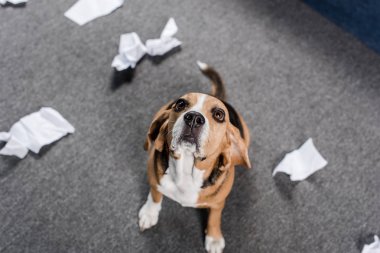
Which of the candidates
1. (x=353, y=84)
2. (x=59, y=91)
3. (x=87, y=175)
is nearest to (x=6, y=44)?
(x=59, y=91)

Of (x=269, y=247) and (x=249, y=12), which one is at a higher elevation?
(x=249, y=12)

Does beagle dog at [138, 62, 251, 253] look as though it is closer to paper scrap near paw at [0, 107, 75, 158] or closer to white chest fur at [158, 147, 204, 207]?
white chest fur at [158, 147, 204, 207]

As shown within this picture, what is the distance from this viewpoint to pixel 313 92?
7.85 feet

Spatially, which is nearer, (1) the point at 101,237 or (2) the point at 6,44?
(1) the point at 101,237

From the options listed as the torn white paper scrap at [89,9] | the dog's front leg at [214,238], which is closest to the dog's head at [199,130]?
the dog's front leg at [214,238]

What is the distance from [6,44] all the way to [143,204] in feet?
4.64

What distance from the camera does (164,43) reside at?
95.0 inches

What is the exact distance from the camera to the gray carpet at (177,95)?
1.93 metres

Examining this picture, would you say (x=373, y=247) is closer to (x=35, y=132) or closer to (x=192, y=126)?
(x=192, y=126)

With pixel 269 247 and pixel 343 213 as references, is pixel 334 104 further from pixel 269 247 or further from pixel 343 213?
pixel 269 247

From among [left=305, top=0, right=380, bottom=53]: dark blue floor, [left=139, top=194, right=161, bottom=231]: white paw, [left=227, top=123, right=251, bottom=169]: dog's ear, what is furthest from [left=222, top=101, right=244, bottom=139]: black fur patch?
[left=305, top=0, right=380, bottom=53]: dark blue floor

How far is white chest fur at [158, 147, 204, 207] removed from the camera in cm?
149

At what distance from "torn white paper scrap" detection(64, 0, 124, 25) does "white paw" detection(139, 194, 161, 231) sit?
136 cm

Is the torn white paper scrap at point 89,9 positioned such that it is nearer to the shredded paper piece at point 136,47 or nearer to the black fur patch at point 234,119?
the shredded paper piece at point 136,47
